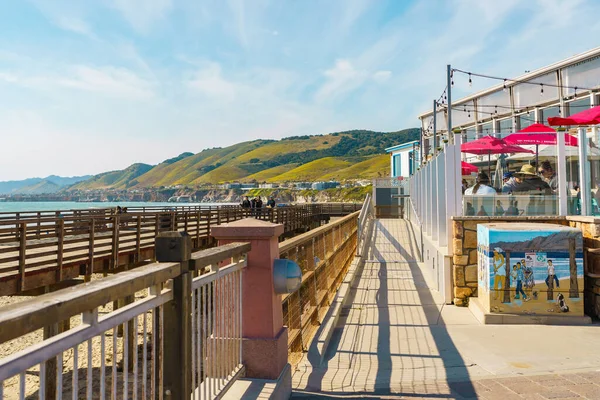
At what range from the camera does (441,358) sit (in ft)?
18.1

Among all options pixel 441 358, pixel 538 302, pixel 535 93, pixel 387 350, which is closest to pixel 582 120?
pixel 538 302

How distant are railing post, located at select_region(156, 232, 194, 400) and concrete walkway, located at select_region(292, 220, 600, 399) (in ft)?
6.86

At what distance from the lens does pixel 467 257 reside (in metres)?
8.27

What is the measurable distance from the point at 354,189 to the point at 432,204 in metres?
108

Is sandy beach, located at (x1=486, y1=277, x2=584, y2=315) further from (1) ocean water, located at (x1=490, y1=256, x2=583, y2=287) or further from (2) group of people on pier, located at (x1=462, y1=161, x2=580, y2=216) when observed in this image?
(2) group of people on pier, located at (x1=462, y1=161, x2=580, y2=216)

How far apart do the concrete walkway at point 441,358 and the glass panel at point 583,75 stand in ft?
69.7

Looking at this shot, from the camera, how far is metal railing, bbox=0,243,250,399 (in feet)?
4.81

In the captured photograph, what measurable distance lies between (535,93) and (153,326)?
31.2 meters

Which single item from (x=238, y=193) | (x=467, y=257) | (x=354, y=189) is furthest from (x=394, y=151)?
(x=238, y=193)

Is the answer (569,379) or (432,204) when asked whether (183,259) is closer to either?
(569,379)

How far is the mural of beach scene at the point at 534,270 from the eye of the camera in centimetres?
703

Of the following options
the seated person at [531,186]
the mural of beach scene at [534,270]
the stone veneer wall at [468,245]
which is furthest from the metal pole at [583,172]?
the mural of beach scene at [534,270]

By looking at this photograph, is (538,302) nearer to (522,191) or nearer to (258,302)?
(522,191)

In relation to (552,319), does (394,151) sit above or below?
above
